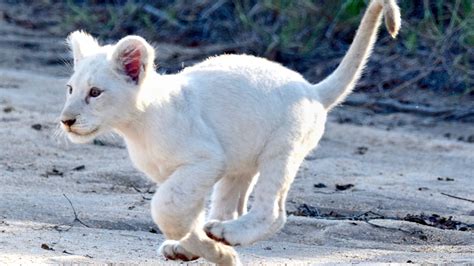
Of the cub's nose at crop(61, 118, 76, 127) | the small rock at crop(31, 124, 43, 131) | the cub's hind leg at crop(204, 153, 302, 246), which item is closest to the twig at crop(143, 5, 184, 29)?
the small rock at crop(31, 124, 43, 131)

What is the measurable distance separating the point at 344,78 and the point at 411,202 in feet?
4.82

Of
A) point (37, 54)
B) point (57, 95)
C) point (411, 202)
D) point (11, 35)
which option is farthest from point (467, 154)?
point (11, 35)

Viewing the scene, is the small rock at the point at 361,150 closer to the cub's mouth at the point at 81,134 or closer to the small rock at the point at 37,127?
the small rock at the point at 37,127

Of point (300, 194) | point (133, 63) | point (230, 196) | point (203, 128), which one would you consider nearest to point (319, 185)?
point (300, 194)

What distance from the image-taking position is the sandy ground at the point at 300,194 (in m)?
5.93

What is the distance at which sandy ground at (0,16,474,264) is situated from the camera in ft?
19.5

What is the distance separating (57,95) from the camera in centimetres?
1040

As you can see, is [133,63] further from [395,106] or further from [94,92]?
[395,106]

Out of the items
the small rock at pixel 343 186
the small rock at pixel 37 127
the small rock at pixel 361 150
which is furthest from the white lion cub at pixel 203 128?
the small rock at pixel 37 127

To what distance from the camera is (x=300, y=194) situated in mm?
7438

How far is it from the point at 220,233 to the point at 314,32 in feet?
21.5

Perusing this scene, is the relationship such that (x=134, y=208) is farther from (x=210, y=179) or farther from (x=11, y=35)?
(x=11, y=35)

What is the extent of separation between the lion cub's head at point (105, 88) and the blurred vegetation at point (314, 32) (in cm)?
554

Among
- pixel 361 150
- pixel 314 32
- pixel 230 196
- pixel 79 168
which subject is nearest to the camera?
pixel 230 196
